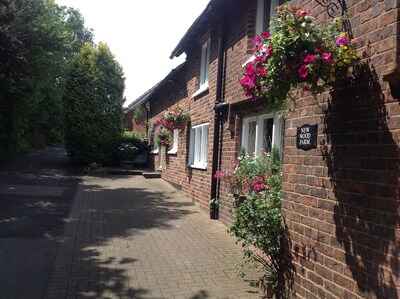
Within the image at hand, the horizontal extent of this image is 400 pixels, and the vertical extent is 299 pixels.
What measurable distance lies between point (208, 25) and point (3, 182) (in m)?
8.73

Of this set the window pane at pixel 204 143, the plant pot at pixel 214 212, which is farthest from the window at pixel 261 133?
the window pane at pixel 204 143

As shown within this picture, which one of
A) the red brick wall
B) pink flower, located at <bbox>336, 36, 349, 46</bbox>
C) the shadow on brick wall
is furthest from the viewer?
the red brick wall

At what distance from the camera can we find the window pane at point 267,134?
22.4ft

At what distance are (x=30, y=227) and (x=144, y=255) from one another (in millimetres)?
2850

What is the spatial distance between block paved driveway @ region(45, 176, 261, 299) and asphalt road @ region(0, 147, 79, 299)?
22cm

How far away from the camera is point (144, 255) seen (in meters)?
6.02

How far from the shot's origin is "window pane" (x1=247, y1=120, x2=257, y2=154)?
296 inches

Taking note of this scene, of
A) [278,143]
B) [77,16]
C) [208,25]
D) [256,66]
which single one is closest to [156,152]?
[208,25]

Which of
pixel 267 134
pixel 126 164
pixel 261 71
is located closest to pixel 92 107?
pixel 126 164

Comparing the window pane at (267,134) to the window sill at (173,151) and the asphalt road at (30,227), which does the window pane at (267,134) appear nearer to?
the asphalt road at (30,227)

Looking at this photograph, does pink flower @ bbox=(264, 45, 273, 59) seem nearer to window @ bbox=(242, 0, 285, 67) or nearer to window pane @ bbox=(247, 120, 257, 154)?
window @ bbox=(242, 0, 285, 67)

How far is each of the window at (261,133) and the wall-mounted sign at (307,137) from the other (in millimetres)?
2026

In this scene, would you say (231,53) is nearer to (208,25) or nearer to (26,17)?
(208,25)

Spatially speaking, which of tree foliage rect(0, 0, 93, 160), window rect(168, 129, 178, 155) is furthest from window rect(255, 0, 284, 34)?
tree foliage rect(0, 0, 93, 160)
